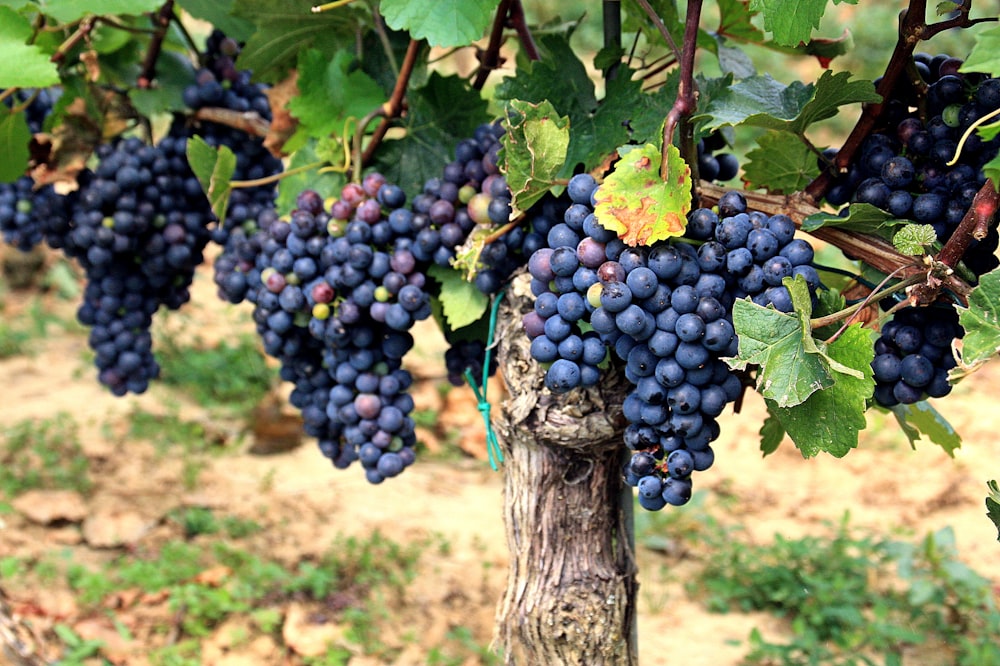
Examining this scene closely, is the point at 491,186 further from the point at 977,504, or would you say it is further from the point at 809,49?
the point at 977,504

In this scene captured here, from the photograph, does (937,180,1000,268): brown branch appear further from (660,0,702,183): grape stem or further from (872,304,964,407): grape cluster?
(660,0,702,183): grape stem

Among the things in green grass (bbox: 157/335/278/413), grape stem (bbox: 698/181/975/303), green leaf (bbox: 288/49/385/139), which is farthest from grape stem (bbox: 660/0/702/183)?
green grass (bbox: 157/335/278/413)

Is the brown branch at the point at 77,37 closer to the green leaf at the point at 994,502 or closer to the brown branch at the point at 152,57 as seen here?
the brown branch at the point at 152,57

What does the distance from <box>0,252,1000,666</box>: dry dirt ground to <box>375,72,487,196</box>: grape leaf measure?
1564mm

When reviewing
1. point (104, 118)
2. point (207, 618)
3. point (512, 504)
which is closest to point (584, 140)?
point (512, 504)

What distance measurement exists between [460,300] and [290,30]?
25.6 inches

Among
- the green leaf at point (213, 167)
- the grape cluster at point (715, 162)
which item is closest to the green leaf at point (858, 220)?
the grape cluster at point (715, 162)

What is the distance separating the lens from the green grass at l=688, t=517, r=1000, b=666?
2586 millimetres

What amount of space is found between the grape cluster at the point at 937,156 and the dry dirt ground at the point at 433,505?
1874 millimetres

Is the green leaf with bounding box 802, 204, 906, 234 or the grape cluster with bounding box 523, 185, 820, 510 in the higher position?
the green leaf with bounding box 802, 204, 906, 234

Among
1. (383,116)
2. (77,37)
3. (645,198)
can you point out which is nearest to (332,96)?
(383,116)

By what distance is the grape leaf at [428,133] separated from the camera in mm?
1651

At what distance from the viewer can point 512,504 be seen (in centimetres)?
149

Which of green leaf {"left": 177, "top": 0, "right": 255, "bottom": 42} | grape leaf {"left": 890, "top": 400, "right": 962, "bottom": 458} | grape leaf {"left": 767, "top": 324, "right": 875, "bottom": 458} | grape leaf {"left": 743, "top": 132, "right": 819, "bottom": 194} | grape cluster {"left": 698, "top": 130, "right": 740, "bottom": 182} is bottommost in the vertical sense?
grape leaf {"left": 767, "top": 324, "right": 875, "bottom": 458}
